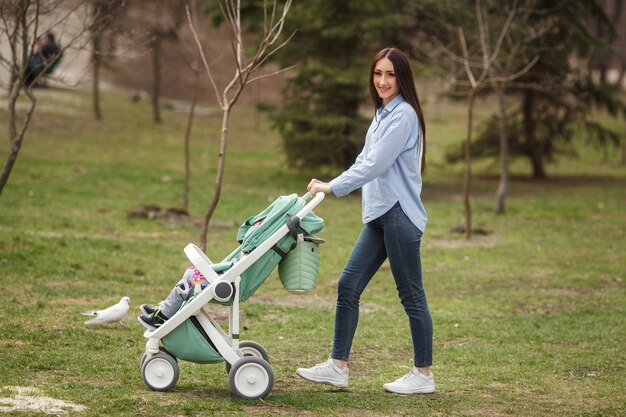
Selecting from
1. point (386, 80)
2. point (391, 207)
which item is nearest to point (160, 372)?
point (391, 207)

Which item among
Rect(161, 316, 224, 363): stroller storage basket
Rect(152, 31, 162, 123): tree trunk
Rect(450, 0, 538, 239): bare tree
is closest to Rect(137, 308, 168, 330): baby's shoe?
Rect(161, 316, 224, 363): stroller storage basket

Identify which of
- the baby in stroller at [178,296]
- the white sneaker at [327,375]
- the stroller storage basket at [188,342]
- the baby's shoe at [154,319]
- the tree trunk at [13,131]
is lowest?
the white sneaker at [327,375]

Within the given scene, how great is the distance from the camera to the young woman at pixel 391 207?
5.45 metres

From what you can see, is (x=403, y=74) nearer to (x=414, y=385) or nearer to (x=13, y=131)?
(x=414, y=385)

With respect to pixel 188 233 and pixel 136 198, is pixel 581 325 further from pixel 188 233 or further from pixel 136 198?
pixel 136 198

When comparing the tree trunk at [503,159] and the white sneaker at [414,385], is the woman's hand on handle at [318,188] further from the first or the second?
the tree trunk at [503,159]

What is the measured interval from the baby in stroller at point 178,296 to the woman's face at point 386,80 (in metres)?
1.48

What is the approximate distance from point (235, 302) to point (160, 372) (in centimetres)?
60

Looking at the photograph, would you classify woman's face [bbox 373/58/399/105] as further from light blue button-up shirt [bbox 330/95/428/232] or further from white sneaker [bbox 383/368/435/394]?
white sneaker [bbox 383/368/435/394]

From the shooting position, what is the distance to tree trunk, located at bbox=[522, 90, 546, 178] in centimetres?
2200

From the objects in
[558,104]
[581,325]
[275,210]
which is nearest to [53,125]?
[558,104]

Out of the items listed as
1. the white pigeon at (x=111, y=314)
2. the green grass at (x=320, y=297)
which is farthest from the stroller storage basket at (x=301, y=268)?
the white pigeon at (x=111, y=314)

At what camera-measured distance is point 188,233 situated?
13164 mm

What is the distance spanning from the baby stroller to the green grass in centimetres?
13
